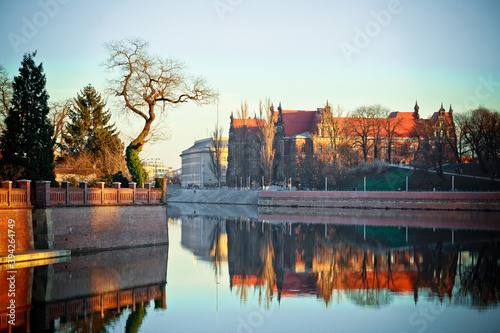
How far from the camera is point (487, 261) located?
2369 cm

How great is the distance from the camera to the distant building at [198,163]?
523 feet

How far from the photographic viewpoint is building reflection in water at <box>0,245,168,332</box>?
13617 mm

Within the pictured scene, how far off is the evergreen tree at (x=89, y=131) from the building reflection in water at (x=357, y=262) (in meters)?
10.6

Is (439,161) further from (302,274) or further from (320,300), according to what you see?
(320,300)

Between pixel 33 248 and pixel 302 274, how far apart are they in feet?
32.4

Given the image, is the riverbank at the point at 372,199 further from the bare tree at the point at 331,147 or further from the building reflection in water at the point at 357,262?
the building reflection in water at the point at 357,262

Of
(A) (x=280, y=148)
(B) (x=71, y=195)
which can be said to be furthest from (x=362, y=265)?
(A) (x=280, y=148)

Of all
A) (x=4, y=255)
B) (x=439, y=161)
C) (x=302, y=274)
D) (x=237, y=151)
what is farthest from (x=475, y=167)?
(x=4, y=255)

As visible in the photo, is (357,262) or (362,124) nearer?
(357,262)

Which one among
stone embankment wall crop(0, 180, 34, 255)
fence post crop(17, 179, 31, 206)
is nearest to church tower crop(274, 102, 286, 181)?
fence post crop(17, 179, 31, 206)

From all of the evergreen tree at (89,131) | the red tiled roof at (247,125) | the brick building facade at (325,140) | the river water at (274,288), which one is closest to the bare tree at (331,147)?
the brick building facade at (325,140)

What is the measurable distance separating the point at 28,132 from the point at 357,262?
1522 cm

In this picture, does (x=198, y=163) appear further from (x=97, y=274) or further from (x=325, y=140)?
(x=97, y=274)

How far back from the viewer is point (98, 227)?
24.8 meters
